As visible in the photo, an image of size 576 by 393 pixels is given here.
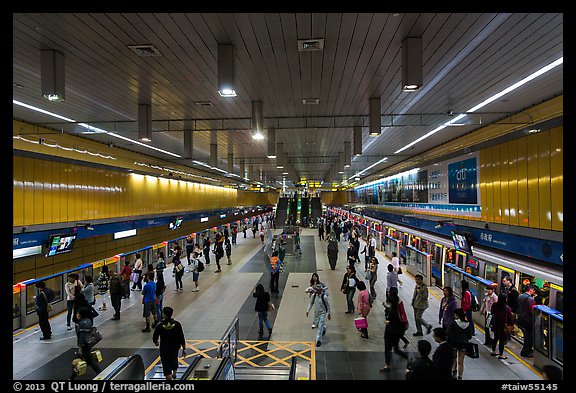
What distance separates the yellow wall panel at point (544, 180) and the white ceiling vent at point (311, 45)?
13.6 ft

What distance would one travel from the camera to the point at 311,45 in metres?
5.42

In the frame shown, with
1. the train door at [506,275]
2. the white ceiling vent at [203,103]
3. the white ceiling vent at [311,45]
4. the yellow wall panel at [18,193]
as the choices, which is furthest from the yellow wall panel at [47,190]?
the train door at [506,275]

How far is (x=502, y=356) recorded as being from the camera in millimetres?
6543

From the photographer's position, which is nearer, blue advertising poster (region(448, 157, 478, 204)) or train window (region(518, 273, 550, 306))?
blue advertising poster (region(448, 157, 478, 204))

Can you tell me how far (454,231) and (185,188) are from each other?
60.1 ft

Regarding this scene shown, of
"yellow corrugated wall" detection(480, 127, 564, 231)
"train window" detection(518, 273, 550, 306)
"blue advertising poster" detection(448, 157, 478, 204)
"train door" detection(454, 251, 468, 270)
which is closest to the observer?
"yellow corrugated wall" detection(480, 127, 564, 231)

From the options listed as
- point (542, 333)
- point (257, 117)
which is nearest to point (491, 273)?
point (542, 333)

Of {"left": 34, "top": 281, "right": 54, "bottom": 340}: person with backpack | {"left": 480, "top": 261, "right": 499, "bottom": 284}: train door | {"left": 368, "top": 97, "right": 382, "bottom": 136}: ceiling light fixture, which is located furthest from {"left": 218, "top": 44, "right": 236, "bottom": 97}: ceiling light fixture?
{"left": 480, "top": 261, "right": 499, "bottom": 284}: train door

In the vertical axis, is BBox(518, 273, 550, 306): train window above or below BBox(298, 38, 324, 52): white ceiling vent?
below

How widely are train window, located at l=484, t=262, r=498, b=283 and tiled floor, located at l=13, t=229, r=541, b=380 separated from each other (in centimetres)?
196

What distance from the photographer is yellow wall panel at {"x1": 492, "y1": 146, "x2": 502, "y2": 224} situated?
20.9 feet

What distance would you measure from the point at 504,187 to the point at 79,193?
13.2 m

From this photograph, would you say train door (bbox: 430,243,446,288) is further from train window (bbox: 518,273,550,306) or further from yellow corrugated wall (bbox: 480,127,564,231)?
yellow corrugated wall (bbox: 480,127,564,231)

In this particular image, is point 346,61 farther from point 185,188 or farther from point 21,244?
point 185,188
